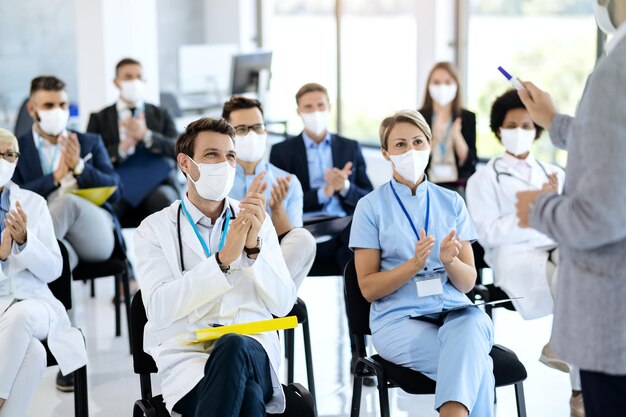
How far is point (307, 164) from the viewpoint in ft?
15.8

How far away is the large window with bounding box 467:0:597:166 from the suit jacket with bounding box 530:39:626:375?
4.81 meters

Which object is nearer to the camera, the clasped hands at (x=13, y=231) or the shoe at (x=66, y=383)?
the clasped hands at (x=13, y=231)

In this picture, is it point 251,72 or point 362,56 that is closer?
point 251,72

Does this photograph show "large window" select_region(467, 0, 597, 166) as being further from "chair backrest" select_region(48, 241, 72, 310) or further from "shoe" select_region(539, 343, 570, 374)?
"chair backrest" select_region(48, 241, 72, 310)

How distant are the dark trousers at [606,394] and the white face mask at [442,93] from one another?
348 centimetres

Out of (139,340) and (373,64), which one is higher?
(373,64)

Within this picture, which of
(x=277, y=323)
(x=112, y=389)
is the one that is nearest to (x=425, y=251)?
(x=277, y=323)

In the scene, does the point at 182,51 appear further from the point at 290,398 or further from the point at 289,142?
the point at 290,398

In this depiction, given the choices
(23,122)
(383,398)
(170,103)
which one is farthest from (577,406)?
(170,103)

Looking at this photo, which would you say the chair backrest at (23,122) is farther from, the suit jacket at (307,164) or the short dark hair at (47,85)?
the suit jacket at (307,164)

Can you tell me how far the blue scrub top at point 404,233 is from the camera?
128 inches

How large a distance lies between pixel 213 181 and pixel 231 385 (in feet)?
2.43

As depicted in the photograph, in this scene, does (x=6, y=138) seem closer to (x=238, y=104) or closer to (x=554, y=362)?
(x=238, y=104)

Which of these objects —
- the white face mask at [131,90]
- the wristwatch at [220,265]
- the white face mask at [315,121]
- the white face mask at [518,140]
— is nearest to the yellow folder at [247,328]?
the wristwatch at [220,265]
